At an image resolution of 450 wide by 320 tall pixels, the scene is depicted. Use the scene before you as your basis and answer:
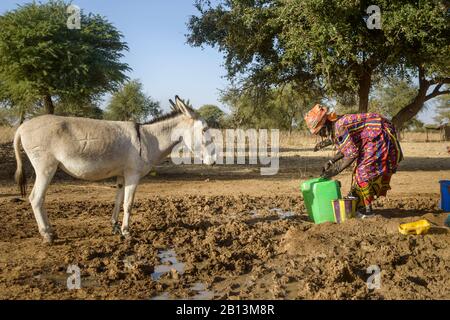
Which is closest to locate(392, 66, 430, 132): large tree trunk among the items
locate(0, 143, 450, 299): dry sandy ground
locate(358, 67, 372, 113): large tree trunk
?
locate(358, 67, 372, 113): large tree trunk

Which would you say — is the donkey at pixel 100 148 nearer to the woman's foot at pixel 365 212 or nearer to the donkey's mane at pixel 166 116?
the donkey's mane at pixel 166 116

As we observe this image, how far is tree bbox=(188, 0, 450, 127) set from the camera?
12680mm

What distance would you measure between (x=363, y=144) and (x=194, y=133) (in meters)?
2.62

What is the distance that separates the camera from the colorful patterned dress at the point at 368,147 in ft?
23.5

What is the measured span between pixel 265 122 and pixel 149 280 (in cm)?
4266

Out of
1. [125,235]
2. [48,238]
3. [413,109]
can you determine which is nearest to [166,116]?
[125,235]

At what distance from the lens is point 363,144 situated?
7320 millimetres

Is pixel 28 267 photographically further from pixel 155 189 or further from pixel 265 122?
pixel 265 122

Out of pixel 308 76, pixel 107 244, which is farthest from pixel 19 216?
pixel 308 76

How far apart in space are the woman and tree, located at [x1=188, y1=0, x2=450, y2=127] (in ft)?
19.7

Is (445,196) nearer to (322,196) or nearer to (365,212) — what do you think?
(365,212)

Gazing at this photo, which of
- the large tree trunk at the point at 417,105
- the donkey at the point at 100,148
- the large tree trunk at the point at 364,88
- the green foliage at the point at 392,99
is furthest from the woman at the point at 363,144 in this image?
the green foliage at the point at 392,99

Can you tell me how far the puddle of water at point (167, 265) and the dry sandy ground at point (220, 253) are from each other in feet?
0.04
